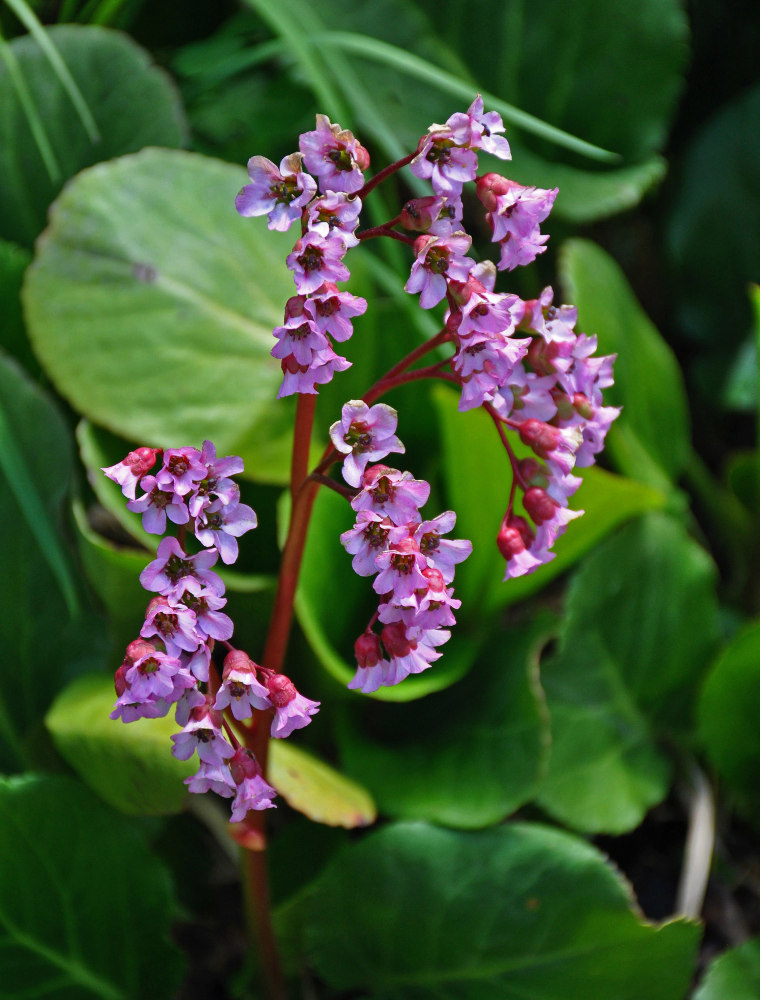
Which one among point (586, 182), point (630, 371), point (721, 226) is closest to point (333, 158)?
point (630, 371)

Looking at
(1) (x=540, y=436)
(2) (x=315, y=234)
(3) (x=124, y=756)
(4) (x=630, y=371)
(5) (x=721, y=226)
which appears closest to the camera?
(2) (x=315, y=234)

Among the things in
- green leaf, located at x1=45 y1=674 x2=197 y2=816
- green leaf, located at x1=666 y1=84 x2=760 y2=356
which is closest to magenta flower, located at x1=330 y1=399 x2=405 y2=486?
green leaf, located at x1=45 y1=674 x2=197 y2=816

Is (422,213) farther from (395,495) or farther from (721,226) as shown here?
(721,226)

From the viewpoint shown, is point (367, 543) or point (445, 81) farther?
point (445, 81)

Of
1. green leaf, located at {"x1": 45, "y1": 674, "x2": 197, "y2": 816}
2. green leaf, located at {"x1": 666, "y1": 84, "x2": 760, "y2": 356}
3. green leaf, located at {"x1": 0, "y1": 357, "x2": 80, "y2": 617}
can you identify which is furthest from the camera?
green leaf, located at {"x1": 666, "y1": 84, "x2": 760, "y2": 356}

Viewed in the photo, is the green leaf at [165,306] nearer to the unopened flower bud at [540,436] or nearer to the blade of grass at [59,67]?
the blade of grass at [59,67]

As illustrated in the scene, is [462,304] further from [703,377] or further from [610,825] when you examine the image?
[703,377]

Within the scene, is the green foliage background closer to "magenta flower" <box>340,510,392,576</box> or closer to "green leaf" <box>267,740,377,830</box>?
"green leaf" <box>267,740,377,830</box>

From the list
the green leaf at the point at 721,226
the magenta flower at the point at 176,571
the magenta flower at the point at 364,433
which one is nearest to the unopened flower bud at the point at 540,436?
the magenta flower at the point at 364,433
